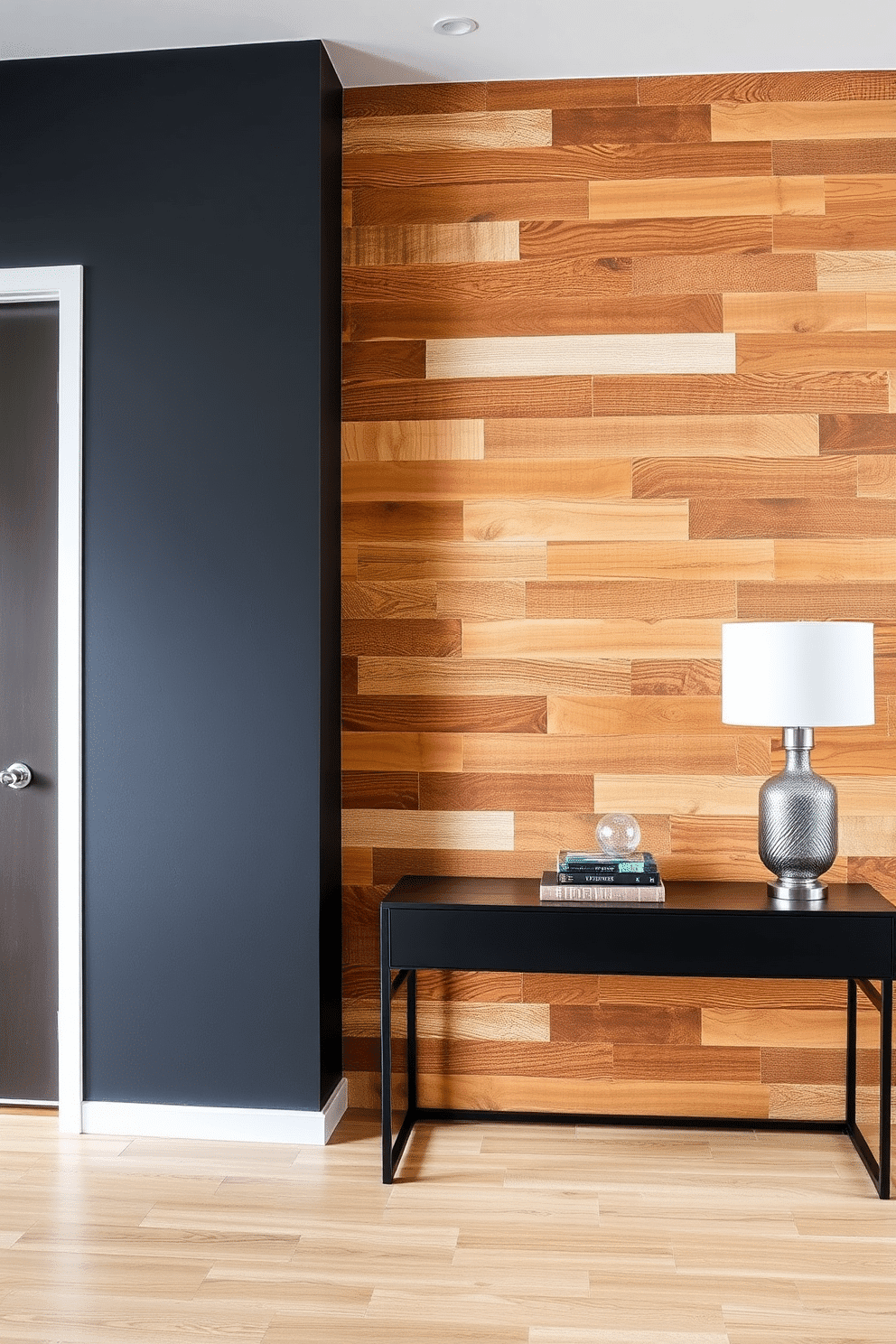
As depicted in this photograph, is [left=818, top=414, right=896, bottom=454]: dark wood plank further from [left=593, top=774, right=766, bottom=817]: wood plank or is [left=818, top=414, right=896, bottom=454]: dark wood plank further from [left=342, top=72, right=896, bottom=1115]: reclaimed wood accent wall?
[left=593, top=774, right=766, bottom=817]: wood plank

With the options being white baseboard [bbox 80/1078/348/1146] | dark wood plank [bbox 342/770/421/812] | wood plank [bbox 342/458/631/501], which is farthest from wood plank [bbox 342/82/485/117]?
white baseboard [bbox 80/1078/348/1146]

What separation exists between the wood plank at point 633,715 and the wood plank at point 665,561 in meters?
0.34

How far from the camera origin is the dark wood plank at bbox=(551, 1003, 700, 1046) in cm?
313

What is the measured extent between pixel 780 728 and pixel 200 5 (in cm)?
237

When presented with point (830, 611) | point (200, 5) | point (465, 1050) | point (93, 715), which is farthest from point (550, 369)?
point (465, 1050)

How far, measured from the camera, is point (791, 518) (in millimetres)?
3115

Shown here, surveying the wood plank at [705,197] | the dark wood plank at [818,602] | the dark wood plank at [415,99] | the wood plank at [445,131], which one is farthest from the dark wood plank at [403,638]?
the dark wood plank at [415,99]

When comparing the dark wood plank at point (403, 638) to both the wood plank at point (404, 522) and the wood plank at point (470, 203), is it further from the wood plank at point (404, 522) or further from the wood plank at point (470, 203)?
the wood plank at point (470, 203)

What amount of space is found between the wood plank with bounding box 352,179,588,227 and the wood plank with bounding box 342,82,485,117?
8.3 inches

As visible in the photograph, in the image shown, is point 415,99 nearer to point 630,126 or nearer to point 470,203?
point 470,203

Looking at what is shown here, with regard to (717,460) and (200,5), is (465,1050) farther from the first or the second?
(200,5)

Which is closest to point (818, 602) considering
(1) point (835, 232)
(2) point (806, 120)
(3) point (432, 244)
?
(1) point (835, 232)

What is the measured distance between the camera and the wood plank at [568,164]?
314 cm

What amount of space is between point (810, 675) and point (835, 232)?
1301 mm
